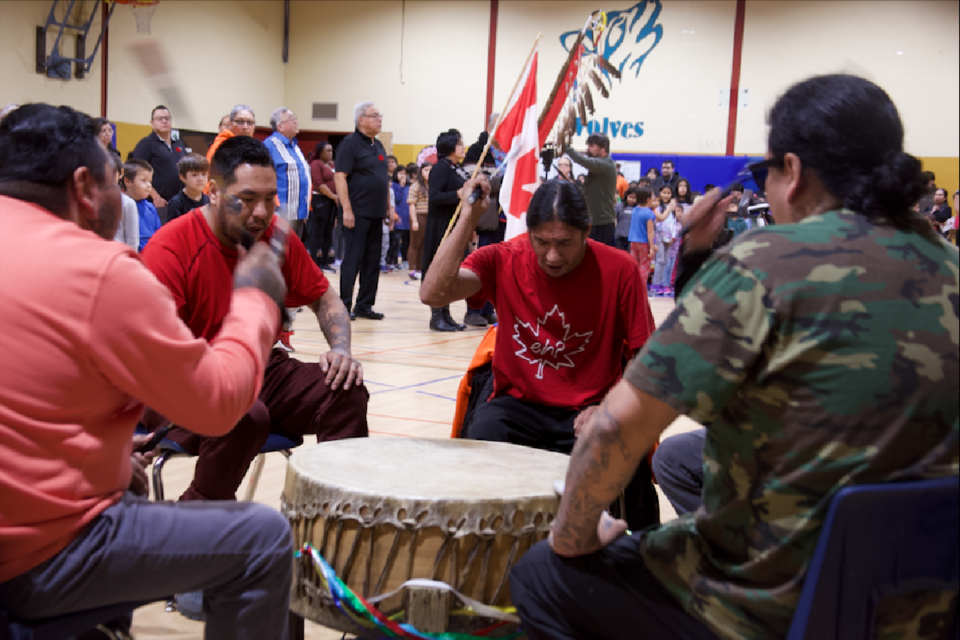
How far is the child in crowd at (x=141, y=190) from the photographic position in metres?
5.59

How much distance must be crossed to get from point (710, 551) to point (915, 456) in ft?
1.08

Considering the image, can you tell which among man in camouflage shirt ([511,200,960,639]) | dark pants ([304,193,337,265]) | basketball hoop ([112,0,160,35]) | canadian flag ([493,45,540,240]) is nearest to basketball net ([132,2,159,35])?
basketball hoop ([112,0,160,35])

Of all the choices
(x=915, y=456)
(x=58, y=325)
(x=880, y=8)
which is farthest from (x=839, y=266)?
(x=880, y=8)

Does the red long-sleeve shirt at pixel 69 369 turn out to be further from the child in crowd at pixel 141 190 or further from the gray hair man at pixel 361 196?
the gray hair man at pixel 361 196

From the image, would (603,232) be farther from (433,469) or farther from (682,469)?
(433,469)

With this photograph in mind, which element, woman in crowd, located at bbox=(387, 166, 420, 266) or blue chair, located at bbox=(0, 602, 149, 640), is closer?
blue chair, located at bbox=(0, 602, 149, 640)

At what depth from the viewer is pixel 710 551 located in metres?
1.25

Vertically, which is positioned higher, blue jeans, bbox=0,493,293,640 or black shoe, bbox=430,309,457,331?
blue jeans, bbox=0,493,293,640

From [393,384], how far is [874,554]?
382 centimetres

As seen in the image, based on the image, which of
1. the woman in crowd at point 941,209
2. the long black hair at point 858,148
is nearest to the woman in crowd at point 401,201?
the woman in crowd at point 941,209

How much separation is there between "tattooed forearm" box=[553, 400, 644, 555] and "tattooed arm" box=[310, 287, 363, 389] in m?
1.13

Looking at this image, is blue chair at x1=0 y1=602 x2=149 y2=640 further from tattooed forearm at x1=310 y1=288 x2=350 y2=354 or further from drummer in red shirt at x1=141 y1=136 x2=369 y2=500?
tattooed forearm at x1=310 y1=288 x2=350 y2=354

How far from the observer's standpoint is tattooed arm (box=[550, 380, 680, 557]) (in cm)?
119

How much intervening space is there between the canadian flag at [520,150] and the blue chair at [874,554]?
2.96 meters
